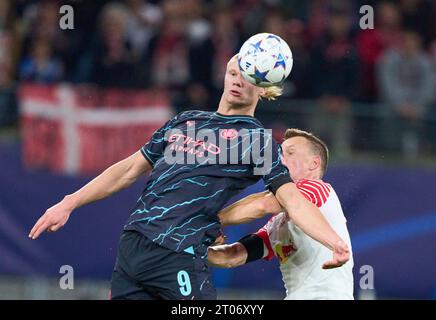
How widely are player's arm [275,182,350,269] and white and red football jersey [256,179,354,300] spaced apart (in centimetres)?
36

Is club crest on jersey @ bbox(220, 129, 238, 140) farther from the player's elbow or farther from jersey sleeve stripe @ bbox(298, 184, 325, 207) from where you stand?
the player's elbow

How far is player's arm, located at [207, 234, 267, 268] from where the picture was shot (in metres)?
7.78

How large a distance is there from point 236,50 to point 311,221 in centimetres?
729

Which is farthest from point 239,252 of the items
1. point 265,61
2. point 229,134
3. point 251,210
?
point 265,61

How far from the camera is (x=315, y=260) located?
7.54 meters

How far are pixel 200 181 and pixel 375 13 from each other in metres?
8.14

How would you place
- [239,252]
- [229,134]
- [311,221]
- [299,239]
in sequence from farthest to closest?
[239,252], [299,239], [229,134], [311,221]

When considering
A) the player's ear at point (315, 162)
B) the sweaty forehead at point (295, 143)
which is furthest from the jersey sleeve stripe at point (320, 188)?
the sweaty forehead at point (295, 143)

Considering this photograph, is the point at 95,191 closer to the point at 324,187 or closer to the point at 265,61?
the point at 265,61

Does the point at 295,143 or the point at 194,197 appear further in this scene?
the point at 295,143

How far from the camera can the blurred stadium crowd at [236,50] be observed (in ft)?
43.4

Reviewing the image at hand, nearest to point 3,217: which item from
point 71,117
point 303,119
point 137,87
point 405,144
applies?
point 71,117

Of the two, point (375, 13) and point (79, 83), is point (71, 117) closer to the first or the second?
point (79, 83)

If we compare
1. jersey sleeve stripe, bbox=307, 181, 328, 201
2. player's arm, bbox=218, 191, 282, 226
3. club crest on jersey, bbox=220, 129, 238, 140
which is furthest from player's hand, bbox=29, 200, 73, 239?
jersey sleeve stripe, bbox=307, 181, 328, 201
